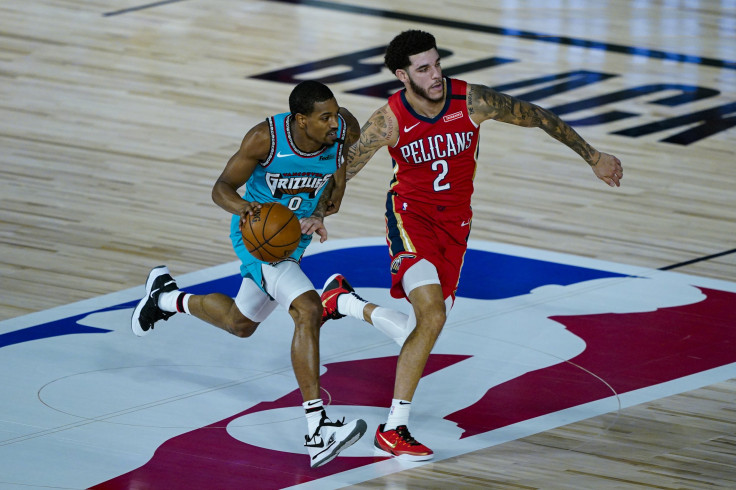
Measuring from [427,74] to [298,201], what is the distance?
0.82 metres

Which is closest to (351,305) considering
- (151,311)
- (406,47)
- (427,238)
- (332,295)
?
(332,295)

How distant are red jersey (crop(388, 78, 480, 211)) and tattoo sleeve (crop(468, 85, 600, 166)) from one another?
0.06m

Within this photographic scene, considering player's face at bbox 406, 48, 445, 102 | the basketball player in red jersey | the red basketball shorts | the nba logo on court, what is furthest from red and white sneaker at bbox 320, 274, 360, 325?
player's face at bbox 406, 48, 445, 102

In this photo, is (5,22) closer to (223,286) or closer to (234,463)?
(223,286)

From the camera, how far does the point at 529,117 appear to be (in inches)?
237

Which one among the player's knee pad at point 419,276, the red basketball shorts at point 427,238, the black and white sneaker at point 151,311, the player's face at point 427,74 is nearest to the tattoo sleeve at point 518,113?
the player's face at point 427,74

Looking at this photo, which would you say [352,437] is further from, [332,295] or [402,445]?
[332,295]

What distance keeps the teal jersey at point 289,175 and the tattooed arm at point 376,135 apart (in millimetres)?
90

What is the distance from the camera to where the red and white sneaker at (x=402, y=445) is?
5.50 meters

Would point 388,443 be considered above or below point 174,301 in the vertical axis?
below

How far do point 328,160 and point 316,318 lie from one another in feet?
2.61

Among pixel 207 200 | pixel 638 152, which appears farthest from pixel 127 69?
pixel 638 152

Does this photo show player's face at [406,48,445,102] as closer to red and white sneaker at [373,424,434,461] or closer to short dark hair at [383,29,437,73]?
short dark hair at [383,29,437,73]

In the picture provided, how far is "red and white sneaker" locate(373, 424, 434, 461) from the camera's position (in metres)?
5.50
